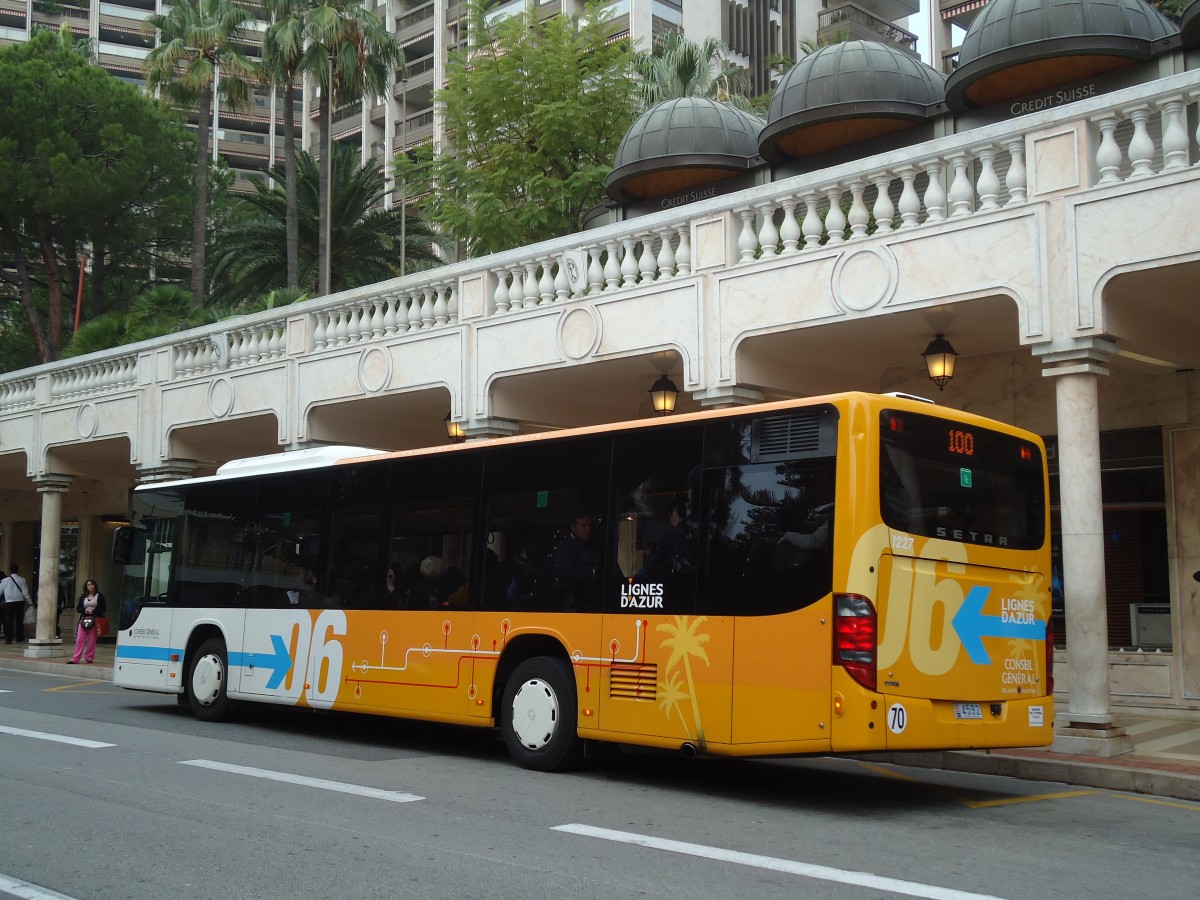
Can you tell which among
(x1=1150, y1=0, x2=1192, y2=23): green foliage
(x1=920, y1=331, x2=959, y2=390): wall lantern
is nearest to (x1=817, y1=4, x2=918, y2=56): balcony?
(x1=1150, y1=0, x2=1192, y2=23): green foliage

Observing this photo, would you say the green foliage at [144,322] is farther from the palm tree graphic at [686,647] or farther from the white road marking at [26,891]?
the white road marking at [26,891]

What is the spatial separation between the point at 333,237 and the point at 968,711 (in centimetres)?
3990

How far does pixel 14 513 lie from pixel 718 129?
963 inches

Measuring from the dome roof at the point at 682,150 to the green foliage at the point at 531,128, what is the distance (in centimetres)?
744

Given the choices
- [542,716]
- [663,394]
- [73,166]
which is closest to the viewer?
[542,716]

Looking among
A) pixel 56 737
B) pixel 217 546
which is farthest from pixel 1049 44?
pixel 56 737

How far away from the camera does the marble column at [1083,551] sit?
10984 millimetres

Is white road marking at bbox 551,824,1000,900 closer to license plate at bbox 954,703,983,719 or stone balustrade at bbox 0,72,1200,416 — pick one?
license plate at bbox 954,703,983,719

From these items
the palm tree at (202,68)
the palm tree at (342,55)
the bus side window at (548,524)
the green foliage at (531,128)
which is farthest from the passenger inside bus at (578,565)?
the palm tree at (202,68)

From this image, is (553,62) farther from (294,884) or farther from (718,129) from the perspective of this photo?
(294,884)

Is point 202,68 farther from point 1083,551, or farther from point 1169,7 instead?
point 1083,551

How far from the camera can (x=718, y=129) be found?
1944cm

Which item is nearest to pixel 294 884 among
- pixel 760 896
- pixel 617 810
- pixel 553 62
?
pixel 760 896

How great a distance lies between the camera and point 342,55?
37.0 meters
